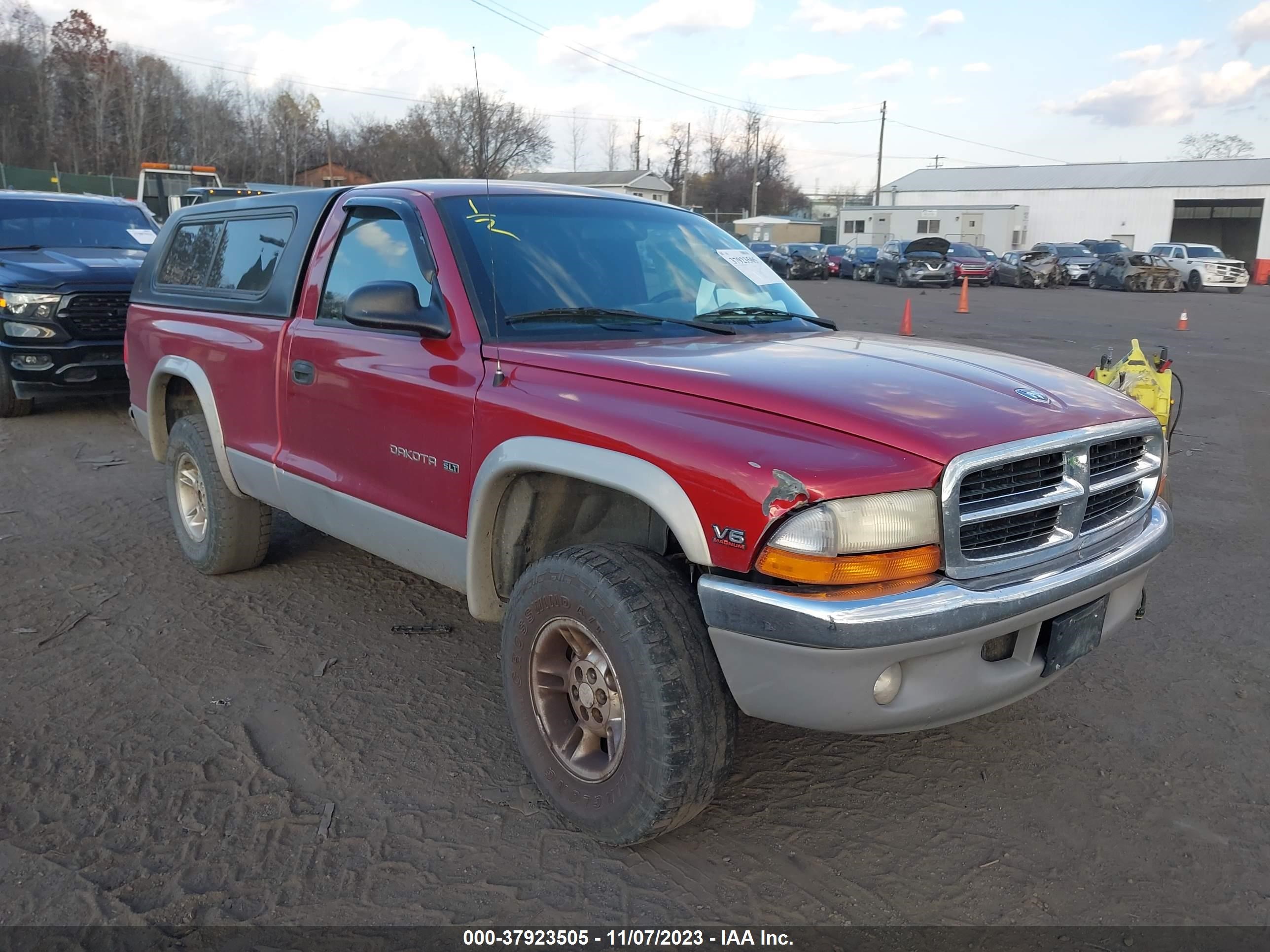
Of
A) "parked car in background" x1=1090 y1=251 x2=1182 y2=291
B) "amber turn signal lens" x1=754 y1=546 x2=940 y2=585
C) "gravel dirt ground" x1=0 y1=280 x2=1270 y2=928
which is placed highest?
"parked car in background" x1=1090 y1=251 x2=1182 y2=291

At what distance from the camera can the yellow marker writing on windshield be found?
346 cm

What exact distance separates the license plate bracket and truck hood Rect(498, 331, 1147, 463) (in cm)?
53

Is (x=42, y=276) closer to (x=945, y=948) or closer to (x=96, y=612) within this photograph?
(x=96, y=612)

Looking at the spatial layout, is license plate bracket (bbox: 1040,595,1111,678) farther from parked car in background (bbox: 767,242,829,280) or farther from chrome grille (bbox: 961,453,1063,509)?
parked car in background (bbox: 767,242,829,280)

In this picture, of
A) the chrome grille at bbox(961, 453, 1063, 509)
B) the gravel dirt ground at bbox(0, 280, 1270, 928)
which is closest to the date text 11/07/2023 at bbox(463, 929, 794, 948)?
the gravel dirt ground at bbox(0, 280, 1270, 928)

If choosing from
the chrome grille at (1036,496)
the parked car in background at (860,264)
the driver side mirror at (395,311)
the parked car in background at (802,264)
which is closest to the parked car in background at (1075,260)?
the parked car in background at (860,264)

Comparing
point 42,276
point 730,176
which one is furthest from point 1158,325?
point 730,176

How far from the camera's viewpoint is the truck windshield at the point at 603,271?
330 centimetres

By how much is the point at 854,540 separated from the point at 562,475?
0.96 meters

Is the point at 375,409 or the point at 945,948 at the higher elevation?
the point at 375,409

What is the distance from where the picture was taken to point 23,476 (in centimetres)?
672

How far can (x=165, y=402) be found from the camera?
5.17 m

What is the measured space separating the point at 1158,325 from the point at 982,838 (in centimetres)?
1955

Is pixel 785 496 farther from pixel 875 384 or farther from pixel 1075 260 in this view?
pixel 1075 260
